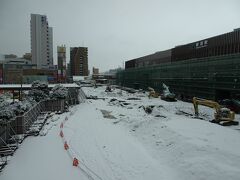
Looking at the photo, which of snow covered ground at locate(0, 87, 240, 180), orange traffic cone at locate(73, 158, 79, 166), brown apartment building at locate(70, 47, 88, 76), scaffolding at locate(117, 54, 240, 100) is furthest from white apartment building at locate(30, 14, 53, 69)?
orange traffic cone at locate(73, 158, 79, 166)

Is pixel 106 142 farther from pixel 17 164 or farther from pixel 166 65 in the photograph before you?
pixel 166 65

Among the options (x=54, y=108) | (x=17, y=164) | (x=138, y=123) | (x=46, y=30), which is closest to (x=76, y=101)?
(x=54, y=108)

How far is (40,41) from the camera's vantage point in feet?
462

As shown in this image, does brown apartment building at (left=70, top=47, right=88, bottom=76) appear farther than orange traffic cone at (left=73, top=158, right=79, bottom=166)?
Yes

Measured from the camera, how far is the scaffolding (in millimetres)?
38950

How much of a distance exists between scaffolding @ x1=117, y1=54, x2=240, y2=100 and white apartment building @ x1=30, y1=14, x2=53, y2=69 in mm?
90569

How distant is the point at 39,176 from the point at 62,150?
12.5 feet

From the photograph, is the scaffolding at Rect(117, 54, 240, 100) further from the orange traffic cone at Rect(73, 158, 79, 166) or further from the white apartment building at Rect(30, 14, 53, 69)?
the white apartment building at Rect(30, 14, 53, 69)

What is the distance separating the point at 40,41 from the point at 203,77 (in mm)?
118452

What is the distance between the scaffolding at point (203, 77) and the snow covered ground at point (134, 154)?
2183 cm

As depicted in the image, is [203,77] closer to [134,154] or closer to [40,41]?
[134,154]

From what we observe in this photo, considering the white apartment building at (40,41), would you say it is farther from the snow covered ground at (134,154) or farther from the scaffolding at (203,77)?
the snow covered ground at (134,154)

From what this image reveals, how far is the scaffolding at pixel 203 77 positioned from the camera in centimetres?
3895

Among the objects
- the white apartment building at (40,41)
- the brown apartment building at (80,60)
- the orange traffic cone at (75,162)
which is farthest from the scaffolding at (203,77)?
the brown apartment building at (80,60)
